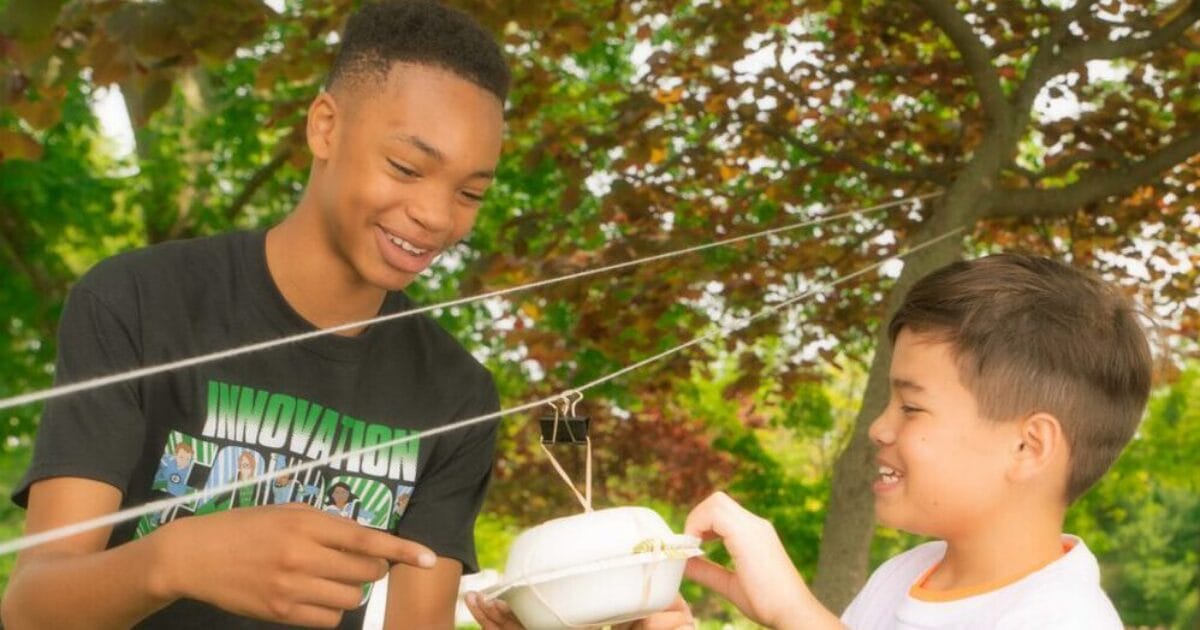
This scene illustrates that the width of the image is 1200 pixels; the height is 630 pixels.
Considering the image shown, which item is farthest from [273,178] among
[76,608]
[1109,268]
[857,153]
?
[76,608]

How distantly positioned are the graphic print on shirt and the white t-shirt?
77cm

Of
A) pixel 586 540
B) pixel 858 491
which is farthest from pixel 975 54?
pixel 586 540

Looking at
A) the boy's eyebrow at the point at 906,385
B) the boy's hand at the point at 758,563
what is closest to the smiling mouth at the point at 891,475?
the boy's eyebrow at the point at 906,385

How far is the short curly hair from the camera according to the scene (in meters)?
2.06

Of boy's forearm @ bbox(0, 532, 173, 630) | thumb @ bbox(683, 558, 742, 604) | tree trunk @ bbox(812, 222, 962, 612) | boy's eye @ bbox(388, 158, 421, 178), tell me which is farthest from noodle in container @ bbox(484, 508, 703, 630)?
tree trunk @ bbox(812, 222, 962, 612)

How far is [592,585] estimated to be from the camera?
1.55m

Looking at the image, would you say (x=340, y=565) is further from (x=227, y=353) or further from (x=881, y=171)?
(x=881, y=171)

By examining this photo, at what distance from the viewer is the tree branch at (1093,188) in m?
4.05

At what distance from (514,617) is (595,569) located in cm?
34

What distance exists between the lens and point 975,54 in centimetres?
409

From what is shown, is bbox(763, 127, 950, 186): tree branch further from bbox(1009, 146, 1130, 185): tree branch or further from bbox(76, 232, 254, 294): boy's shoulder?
bbox(76, 232, 254, 294): boy's shoulder

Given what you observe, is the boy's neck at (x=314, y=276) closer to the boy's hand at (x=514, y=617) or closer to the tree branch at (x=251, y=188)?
the boy's hand at (x=514, y=617)

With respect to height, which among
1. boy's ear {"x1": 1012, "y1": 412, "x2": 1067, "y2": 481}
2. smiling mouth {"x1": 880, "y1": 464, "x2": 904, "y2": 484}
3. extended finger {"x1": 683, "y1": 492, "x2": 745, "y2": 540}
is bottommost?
extended finger {"x1": 683, "y1": 492, "x2": 745, "y2": 540}

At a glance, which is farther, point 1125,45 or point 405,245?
point 1125,45
